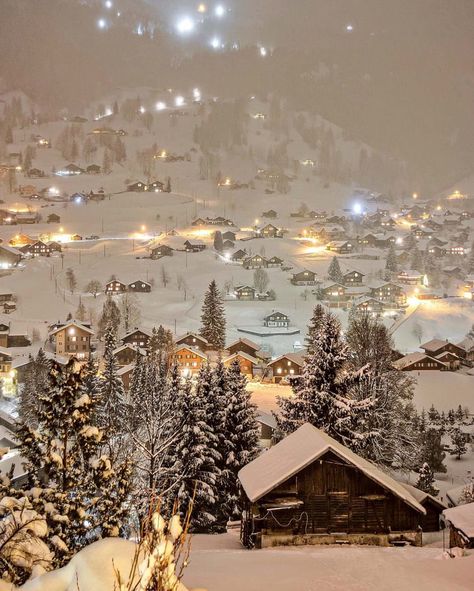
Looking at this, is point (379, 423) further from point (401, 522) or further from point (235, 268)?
point (235, 268)

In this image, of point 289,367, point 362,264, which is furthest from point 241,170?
point 289,367

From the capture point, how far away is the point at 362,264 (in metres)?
93.4

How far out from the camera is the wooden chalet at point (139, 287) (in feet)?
246

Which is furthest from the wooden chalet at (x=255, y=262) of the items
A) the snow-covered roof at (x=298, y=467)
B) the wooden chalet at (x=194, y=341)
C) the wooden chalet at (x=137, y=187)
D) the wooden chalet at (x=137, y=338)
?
the snow-covered roof at (x=298, y=467)

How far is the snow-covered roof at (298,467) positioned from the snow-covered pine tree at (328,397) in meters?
3.01

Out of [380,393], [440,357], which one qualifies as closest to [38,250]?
[440,357]

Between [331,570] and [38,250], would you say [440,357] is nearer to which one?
[331,570]

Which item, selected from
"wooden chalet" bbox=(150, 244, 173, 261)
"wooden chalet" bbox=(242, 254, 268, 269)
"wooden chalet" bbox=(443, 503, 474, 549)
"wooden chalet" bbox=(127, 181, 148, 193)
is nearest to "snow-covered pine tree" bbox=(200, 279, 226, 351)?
"wooden chalet" bbox=(242, 254, 268, 269)

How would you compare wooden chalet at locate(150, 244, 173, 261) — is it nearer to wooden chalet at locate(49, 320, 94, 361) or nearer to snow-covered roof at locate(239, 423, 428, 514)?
wooden chalet at locate(49, 320, 94, 361)

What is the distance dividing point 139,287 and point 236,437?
57732 mm

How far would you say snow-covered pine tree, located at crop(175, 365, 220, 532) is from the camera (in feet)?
55.9

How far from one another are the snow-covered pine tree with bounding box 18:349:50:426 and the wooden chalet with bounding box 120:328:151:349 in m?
11.9

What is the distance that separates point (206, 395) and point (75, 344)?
133ft

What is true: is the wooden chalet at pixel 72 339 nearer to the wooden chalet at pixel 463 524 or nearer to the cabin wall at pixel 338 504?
the cabin wall at pixel 338 504
